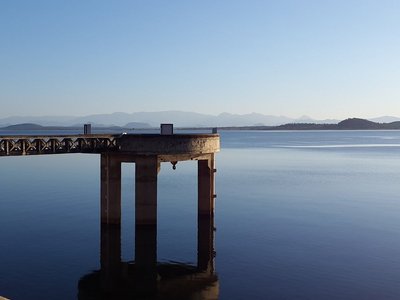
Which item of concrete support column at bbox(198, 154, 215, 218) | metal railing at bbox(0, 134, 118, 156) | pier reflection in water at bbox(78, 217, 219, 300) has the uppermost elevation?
metal railing at bbox(0, 134, 118, 156)

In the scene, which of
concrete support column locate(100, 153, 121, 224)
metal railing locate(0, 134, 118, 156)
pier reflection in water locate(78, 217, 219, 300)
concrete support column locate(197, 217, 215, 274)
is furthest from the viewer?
concrete support column locate(100, 153, 121, 224)

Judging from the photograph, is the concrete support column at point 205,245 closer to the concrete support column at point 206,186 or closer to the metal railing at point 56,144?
the concrete support column at point 206,186

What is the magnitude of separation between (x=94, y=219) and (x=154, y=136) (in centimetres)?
1415

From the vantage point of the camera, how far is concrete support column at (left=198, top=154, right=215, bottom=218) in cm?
4028

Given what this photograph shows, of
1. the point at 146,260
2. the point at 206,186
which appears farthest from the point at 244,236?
the point at 146,260

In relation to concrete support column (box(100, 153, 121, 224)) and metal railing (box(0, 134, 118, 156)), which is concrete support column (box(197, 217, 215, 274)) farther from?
metal railing (box(0, 134, 118, 156))

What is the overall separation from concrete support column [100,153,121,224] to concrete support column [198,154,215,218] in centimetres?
685

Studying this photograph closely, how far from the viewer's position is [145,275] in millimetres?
30672

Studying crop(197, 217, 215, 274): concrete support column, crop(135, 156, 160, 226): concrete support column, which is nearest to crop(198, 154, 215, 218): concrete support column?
crop(197, 217, 215, 274): concrete support column

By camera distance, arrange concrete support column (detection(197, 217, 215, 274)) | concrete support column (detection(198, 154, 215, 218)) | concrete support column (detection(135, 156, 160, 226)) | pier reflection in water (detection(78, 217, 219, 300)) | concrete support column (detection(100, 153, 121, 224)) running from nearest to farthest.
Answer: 1. pier reflection in water (detection(78, 217, 219, 300))
2. concrete support column (detection(197, 217, 215, 274))
3. concrete support column (detection(135, 156, 160, 226))
4. concrete support column (detection(100, 153, 121, 224))
5. concrete support column (detection(198, 154, 215, 218))

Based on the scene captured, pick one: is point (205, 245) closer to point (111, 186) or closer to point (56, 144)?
point (111, 186)

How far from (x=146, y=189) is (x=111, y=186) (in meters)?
3.26

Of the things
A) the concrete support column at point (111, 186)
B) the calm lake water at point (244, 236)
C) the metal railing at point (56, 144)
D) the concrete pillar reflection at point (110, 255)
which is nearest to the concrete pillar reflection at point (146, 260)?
the calm lake water at point (244, 236)

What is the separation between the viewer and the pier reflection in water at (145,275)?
1077 inches
